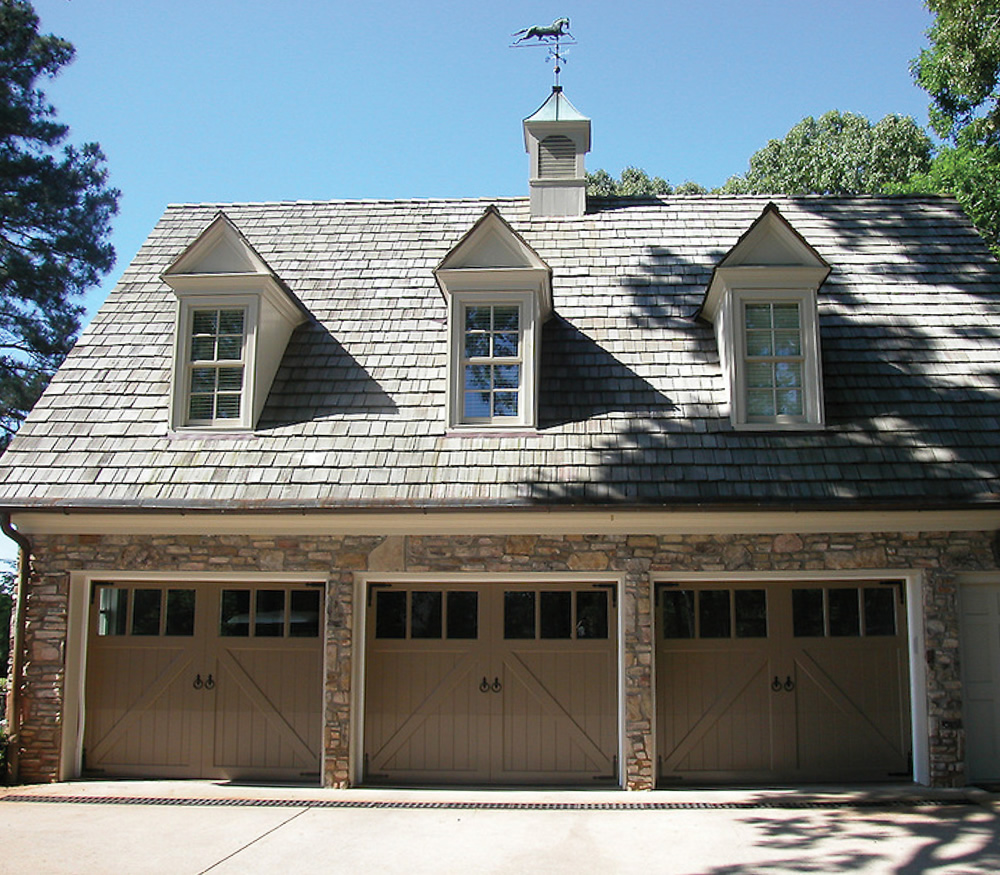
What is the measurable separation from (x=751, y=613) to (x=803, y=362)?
277 centimetres

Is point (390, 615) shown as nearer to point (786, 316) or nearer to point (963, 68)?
point (786, 316)

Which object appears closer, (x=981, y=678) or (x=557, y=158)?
(x=981, y=678)

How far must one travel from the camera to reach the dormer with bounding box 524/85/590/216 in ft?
41.1

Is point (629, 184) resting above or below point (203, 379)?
above

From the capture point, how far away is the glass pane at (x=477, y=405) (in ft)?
31.4

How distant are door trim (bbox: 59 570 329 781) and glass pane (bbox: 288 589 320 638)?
14cm

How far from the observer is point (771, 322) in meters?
9.69

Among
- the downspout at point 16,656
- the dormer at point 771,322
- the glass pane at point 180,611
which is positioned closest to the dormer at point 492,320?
the dormer at point 771,322

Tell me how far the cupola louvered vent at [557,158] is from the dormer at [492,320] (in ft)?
10.8

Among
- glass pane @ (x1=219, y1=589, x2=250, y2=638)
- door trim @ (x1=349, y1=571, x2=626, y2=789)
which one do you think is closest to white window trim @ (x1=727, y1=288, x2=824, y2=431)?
door trim @ (x1=349, y1=571, x2=626, y2=789)

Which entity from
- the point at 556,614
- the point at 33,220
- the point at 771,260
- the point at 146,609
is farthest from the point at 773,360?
the point at 33,220

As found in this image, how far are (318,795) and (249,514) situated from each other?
110 inches

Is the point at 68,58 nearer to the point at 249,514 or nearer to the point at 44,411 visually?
the point at 44,411

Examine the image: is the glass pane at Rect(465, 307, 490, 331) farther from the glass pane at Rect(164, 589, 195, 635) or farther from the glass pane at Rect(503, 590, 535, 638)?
the glass pane at Rect(164, 589, 195, 635)
